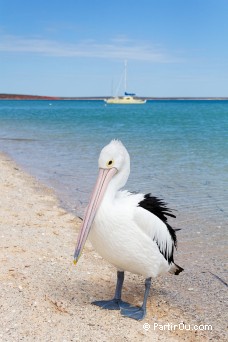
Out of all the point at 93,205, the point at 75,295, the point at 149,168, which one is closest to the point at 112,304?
the point at 75,295

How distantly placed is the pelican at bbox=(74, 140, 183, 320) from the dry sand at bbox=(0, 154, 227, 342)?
11.1 inches

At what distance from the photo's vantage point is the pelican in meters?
3.31

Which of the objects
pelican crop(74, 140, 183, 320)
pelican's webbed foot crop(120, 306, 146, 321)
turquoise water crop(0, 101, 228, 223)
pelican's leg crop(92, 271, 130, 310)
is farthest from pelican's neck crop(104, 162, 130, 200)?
turquoise water crop(0, 101, 228, 223)

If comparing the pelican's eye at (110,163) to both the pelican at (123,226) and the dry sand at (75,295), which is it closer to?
the pelican at (123,226)

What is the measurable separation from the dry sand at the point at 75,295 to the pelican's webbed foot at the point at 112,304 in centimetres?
6

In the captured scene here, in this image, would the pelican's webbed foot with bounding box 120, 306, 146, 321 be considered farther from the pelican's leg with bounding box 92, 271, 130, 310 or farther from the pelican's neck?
the pelican's neck

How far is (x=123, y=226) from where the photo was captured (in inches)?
132

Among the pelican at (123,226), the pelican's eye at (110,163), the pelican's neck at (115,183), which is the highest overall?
the pelican's eye at (110,163)

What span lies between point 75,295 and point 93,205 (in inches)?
38.8

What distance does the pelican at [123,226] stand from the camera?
3.31 meters

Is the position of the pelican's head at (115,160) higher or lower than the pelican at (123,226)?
higher

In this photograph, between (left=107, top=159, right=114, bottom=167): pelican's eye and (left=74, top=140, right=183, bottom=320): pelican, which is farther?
(left=107, top=159, right=114, bottom=167): pelican's eye

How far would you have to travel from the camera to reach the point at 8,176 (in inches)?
371

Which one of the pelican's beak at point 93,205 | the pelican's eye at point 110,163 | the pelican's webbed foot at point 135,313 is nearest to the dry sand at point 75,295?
the pelican's webbed foot at point 135,313
